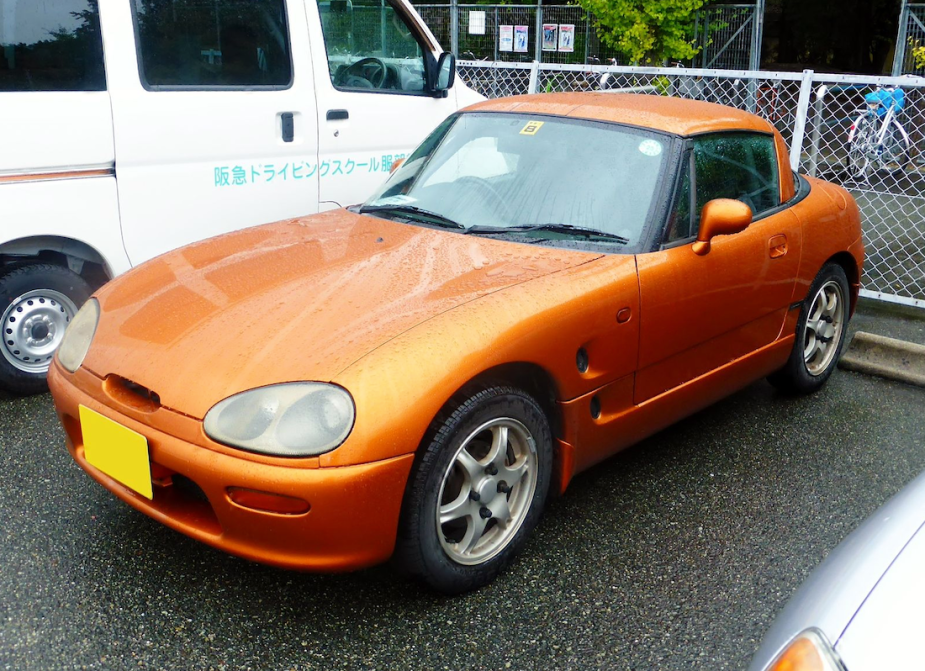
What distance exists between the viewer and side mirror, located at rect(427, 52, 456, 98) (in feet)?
16.9

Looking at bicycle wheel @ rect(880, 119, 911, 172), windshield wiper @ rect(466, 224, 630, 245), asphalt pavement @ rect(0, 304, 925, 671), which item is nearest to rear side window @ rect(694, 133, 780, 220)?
windshield wiper @ rect(466, 224, 630, 245)

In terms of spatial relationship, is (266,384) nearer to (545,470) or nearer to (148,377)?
(148,377)

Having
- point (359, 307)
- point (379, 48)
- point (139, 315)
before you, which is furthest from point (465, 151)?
point (379, 48)

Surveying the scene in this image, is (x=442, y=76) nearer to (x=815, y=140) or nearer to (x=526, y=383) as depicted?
(x=815, y=140)

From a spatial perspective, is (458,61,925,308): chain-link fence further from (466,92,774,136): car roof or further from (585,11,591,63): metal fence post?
(585,11,591,63): metal fence post

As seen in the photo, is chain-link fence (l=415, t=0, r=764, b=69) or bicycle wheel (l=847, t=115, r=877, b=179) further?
chain-link fence (l=415, t=0, r=764, b=69)

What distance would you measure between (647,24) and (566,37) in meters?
2.46

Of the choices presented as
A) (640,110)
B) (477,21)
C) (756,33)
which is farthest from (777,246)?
(756,33)

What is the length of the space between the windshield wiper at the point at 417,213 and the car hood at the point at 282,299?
0.23 feet

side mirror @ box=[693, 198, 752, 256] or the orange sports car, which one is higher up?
side mirror @ box=[693, 198, 752, 256]

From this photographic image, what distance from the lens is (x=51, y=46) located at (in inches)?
145

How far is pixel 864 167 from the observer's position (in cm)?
683

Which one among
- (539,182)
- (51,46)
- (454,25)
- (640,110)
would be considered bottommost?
(539,182)

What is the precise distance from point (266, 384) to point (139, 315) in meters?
0.66
